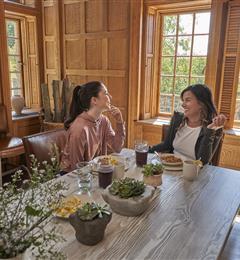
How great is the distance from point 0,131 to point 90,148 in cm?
177

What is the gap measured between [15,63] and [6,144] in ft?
4.79

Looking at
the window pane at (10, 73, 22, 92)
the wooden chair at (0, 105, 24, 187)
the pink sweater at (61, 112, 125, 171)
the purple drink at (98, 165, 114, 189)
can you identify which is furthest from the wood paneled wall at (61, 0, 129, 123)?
the purple drink at (98, 165, 114, 189)

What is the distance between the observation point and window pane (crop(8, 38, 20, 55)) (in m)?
3.67

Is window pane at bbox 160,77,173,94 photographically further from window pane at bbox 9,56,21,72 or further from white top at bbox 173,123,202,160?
window pane at bbox 9,56,21,72

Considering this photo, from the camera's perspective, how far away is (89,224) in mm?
882

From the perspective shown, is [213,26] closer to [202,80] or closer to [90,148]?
[202,80]

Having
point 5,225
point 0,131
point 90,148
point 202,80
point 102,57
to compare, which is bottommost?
point 0,131

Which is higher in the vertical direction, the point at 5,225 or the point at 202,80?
the point at 202,80

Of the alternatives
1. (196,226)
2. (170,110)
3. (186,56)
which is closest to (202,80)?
(186,56)

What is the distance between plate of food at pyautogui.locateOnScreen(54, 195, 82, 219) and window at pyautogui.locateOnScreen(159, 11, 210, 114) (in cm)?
245

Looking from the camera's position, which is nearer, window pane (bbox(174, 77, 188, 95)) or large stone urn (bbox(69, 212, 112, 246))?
large stone urn (bbox(69, 212, 112, 246))

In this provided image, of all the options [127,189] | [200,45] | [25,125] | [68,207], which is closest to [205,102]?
[127,189]

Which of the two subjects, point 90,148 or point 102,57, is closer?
point 90,148

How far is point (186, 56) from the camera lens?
319cm
